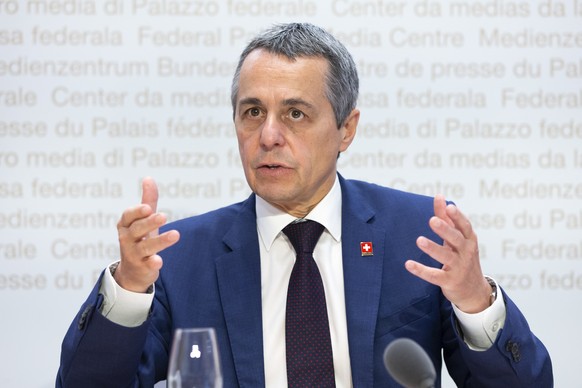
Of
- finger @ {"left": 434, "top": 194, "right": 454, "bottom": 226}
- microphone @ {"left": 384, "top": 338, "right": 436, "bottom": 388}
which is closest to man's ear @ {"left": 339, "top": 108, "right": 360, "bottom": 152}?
finger @ {"left": 434, "top": 194, "right": 454, "bottom": 226}

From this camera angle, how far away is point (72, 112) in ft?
12.3

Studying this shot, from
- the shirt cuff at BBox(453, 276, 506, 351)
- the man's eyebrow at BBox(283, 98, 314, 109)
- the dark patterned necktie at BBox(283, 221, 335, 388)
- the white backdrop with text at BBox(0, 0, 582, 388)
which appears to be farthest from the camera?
the white backdrop with text at BBox(0, 0, 582, 388)

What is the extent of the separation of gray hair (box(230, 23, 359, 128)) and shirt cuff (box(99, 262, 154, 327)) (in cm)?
77

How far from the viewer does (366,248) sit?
268 cm

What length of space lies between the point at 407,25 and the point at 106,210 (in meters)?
1.55

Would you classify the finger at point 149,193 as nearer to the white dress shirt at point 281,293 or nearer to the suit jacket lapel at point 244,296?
the white dress shirt at point 281,293

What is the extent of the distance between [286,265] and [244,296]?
0.17m

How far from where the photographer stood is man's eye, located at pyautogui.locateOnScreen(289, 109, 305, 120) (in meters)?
2.65

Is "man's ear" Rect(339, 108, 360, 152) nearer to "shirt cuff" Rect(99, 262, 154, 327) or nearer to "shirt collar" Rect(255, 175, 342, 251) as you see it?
"shirt collar" Rect(255, 175, 342, 251)

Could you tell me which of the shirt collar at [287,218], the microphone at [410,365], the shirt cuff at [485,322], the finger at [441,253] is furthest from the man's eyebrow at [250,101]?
the microphone at [410,365]

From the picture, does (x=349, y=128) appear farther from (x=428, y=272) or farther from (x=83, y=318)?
(x=83, y=318)

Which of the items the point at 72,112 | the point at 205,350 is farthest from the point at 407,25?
the point at 205,350

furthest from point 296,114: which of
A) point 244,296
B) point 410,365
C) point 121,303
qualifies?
point 410,365

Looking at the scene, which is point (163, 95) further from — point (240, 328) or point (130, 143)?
point (240, 328)
